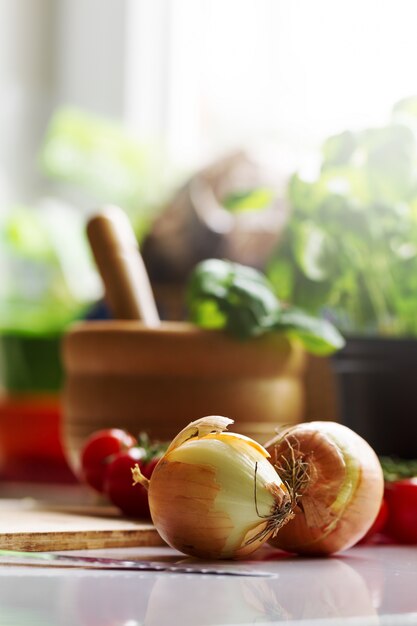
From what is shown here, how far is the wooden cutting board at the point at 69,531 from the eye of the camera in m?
0.76

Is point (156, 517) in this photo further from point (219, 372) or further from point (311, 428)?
point (219, 372)

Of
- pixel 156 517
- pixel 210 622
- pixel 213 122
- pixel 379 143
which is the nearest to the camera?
pixel 210 622

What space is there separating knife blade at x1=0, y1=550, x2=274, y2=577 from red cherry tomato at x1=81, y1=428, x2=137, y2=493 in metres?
0.27

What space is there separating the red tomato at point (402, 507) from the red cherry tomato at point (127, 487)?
0.64ft

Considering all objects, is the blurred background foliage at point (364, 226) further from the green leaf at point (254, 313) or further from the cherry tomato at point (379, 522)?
the cherry tomato at point (379, 522)

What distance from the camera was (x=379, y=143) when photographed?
1.15m

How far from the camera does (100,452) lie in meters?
1.01

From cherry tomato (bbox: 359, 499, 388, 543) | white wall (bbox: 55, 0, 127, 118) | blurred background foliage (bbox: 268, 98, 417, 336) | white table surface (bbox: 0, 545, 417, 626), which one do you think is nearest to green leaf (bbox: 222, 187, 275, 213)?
blurred background foliage (bbox: 268, 98, 417, 336)

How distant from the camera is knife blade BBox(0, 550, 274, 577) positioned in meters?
0.67

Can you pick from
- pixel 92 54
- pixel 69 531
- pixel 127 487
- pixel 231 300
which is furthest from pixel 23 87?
pixel 69 531

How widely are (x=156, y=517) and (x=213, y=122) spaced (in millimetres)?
1826

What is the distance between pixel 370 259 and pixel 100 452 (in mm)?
363

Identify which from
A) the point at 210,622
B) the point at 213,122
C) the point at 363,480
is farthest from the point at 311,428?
the point at 213,122

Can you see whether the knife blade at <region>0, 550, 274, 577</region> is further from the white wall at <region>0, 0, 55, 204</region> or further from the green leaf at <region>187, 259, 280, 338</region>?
the white wall at <region>0, 0, 55, 204</region>
